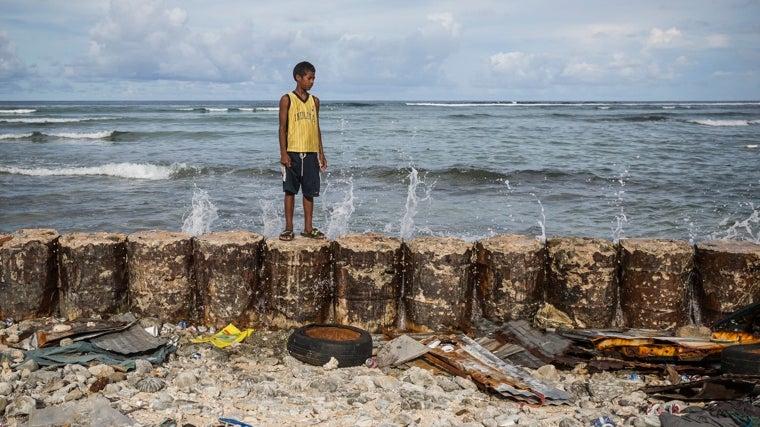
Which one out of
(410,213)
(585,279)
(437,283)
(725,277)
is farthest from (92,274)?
(410,213)

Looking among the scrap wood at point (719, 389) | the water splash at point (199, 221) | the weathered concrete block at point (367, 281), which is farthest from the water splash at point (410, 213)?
the scrap wood at point (719, 389)

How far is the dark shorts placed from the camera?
7.00 metres

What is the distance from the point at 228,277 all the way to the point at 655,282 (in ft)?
14.0

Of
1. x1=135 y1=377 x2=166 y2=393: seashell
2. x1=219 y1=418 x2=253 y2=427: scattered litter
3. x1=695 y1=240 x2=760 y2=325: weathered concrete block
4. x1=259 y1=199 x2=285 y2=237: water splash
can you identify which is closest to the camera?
x1=219 y1=418 x2=253 y2=427: scattered litter

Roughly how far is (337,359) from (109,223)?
8.32 metres

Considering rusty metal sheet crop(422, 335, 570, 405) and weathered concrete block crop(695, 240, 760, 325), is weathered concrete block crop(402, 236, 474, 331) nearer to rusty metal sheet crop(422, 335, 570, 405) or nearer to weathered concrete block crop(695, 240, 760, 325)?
rusty metal sheet crop(422, 335, 570, 405)

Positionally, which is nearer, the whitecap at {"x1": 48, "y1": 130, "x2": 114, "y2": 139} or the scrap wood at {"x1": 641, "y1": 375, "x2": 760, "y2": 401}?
the scrap wood at {"x1": 641, "y1": 375, "x2": 760, "y2": 401}

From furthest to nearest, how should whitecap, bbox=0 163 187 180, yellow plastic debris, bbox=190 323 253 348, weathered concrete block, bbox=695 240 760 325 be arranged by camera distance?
whitecap, bbox=0 163 187 180
weathered concrete block, bbox=695 240 760 325
yellow plastic debris, bbox=190 323 253 348

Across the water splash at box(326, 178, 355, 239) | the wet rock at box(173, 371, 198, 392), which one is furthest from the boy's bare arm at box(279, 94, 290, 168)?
the water splash at box(326, 178, 355, 239)

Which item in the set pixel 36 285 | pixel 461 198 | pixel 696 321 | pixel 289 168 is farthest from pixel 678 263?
pixel 461 198

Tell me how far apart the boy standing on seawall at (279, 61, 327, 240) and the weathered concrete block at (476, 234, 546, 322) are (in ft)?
6.38

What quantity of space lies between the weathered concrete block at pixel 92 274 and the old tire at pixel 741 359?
5678 mm

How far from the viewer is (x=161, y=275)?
6.06 meters

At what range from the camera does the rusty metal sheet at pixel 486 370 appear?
4.75m
